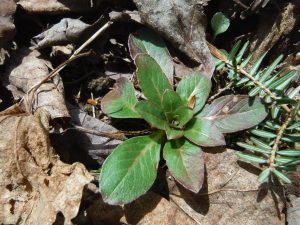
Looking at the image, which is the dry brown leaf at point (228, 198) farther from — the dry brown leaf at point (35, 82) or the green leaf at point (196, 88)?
the dry brown leaf at point (35, 82)

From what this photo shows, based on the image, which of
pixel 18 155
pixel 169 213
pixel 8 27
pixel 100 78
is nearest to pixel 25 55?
pixel 8 27

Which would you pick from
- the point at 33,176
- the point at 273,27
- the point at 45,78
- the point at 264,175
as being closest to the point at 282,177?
the point at 264,175

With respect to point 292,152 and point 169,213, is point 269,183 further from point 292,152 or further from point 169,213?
point 169,213

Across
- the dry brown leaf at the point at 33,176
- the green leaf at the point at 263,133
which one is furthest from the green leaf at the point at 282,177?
the dry brown leaf at the point at 33,176

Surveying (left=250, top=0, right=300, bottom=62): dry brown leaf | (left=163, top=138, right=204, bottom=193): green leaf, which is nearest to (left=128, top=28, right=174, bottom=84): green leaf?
(left=163, top=138, right=204, bottom=193): green leaf

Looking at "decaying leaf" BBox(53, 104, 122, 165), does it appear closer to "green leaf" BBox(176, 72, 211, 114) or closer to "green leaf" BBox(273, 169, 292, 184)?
"green leaf" BBox(176, 72, 211, 114)

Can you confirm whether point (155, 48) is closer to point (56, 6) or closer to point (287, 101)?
point (56, 6)
